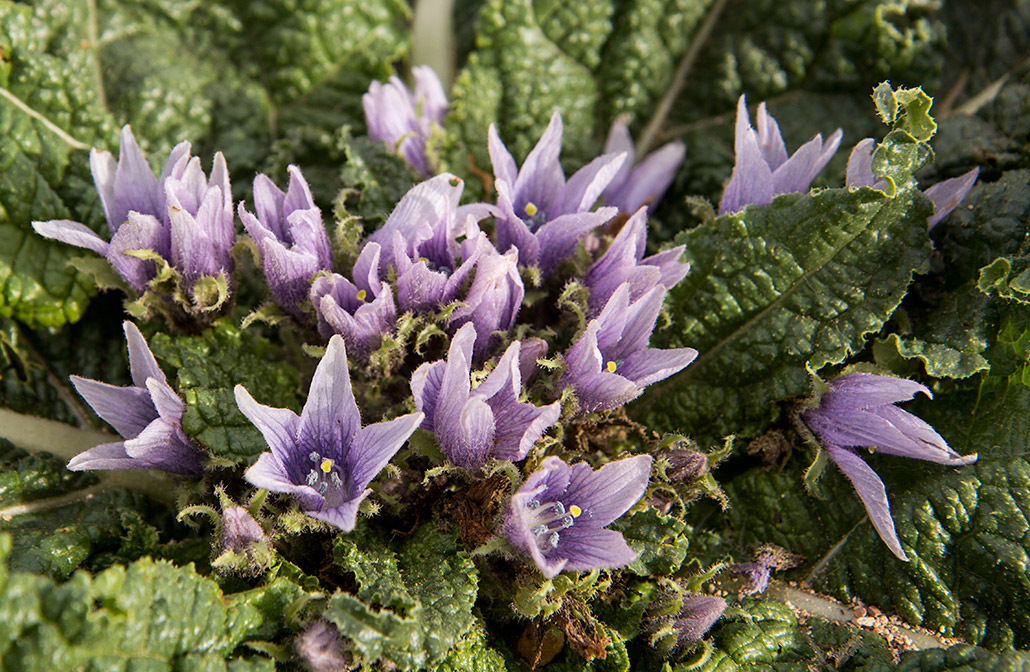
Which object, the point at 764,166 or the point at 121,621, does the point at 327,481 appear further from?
the point at 764,166

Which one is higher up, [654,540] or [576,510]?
[576,510]

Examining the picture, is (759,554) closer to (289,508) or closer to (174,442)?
(289,508)

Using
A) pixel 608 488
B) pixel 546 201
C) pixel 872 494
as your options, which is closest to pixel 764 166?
pixel 546 201

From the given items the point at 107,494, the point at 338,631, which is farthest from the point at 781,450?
the point at 107,494

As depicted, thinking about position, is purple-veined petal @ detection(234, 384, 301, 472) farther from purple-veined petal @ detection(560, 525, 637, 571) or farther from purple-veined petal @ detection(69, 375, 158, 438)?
purple-veined petal @ detection(560, 525, 637, 571)

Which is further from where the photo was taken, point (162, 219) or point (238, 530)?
point (162, 219)

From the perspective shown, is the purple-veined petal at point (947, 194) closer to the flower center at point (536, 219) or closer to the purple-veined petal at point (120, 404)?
the flower center at point (536, 219)

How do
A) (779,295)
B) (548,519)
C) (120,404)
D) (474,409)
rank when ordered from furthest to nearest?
1. (779,295)
2. (120,404)
3. (548,519)
4. (474,409)
